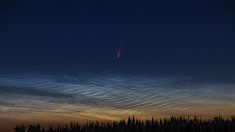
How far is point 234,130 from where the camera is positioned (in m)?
165

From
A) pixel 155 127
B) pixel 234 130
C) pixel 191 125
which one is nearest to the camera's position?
pixel 234 130

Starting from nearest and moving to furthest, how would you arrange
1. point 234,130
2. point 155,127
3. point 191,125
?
point 234,130 < point 191,125 < point 155,127

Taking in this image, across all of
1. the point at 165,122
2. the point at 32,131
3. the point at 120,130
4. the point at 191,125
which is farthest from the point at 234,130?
the point at 32,131

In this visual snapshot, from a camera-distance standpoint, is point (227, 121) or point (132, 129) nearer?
point (227, 121)

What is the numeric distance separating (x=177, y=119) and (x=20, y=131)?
61.8m

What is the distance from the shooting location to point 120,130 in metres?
196

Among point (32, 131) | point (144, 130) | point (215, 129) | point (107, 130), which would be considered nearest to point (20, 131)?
point (32, 131)

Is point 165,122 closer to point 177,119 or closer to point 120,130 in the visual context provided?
point 177,119

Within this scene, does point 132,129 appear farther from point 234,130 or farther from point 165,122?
point 234,130

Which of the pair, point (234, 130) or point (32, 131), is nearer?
point (234, 130)

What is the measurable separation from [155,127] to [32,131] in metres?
50.1

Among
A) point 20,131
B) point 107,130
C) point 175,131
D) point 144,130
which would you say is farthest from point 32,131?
point 175,131

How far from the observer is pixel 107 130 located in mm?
197875

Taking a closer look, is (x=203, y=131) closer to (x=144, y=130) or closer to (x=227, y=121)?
(x=227, y=121)
